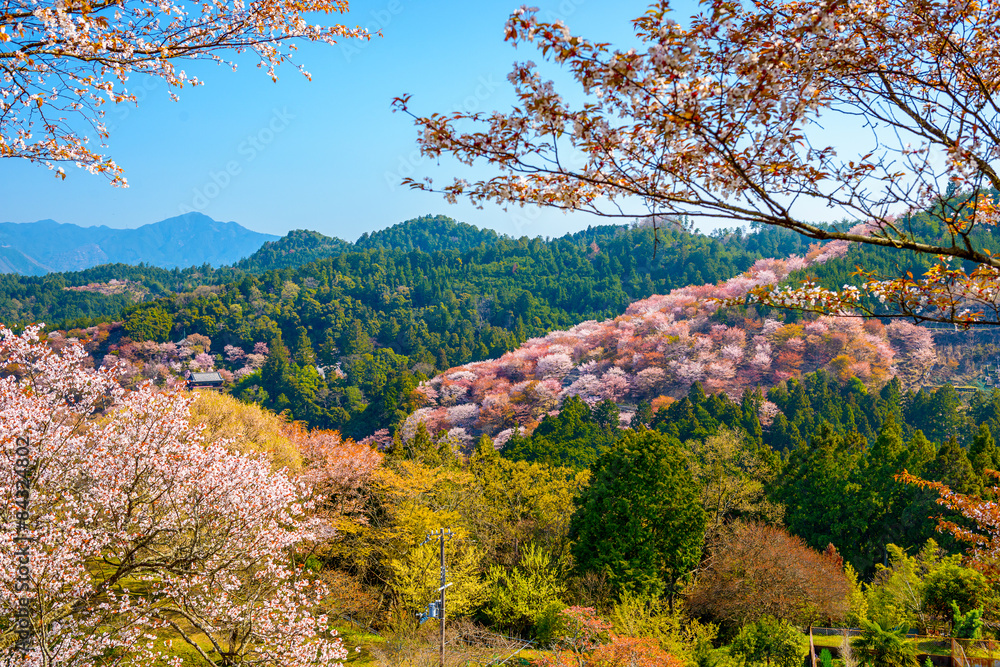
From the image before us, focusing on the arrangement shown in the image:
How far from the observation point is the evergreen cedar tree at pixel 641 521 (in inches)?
635

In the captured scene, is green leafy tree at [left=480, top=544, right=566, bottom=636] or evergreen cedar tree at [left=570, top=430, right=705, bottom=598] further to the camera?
evergreen cedar tree at [left=570, top=430, right=705, bottom=598]

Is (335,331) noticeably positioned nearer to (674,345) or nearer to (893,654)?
(674,345)

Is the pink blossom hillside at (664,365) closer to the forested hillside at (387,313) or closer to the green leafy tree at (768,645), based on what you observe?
the forested hillside at (387,313)

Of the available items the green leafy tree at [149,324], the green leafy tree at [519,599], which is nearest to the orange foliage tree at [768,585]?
the green leafy tree at [519,599]

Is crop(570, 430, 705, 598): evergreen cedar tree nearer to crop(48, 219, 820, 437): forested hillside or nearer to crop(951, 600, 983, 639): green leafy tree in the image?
crop(951, 600, 983, 639): green leafy tree

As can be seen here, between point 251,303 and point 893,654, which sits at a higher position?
point 251,303

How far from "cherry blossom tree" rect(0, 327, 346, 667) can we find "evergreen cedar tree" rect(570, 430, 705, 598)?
1106 centimetres

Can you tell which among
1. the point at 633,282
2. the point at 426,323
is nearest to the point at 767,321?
the point at 633,282

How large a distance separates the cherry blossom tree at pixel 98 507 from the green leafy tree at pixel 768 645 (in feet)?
33.7

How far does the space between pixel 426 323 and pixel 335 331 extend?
10240 millimetres

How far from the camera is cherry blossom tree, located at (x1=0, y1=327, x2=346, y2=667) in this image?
17.0 feet

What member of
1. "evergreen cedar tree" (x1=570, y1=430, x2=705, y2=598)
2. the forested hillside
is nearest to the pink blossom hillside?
the forested hillside

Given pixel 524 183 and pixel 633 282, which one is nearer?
pixel 524 183

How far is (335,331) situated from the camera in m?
62.9
